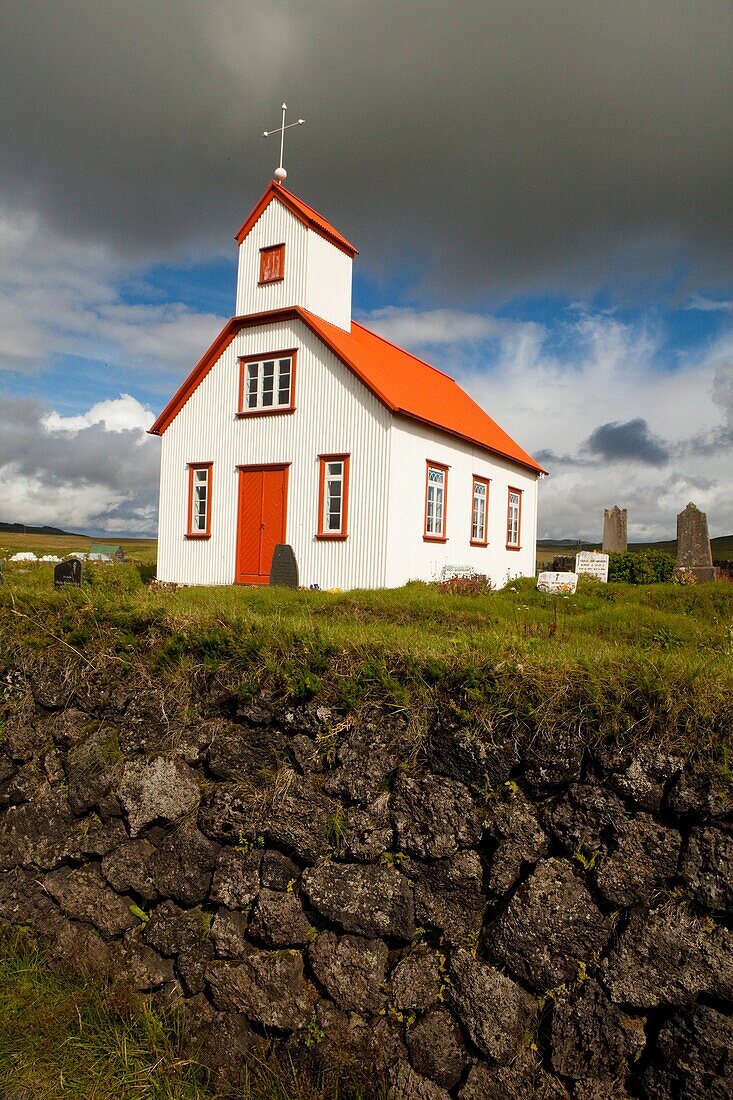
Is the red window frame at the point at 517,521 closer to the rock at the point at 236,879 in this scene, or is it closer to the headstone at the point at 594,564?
the headstone at the point at 594,564

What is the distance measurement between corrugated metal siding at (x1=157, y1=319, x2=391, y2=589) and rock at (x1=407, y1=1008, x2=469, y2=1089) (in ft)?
40.8

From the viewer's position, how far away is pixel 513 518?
24.6m

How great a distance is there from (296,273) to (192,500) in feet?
22.7

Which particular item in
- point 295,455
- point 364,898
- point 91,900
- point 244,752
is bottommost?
point 91,900

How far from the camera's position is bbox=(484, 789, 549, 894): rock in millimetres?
4715

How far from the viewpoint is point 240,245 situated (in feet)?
64.8

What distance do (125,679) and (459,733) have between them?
11.6 feet

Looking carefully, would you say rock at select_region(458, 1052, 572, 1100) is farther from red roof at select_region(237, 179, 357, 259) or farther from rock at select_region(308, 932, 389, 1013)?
red roof at select_region(237, 179, 357, 259)

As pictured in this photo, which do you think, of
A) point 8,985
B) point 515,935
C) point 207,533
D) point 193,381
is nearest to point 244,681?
point 515,935

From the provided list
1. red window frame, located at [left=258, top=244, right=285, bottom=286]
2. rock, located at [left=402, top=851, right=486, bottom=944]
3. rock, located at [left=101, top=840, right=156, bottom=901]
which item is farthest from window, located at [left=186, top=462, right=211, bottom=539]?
rock, located at [left=402, top=851, right=486, bottom=944]

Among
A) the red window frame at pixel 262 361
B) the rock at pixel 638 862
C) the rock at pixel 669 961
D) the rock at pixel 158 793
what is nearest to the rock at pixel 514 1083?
the rock at pixel 669 961

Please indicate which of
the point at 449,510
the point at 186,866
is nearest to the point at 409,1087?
the point at 186,866

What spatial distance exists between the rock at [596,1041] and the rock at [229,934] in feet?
7.72

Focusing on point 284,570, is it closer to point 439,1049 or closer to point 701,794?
point 439,1049
